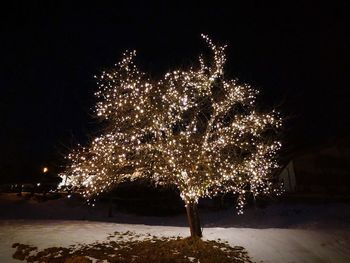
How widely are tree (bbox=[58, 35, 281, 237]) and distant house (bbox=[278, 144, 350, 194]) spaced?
20.8m

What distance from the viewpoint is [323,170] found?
3288cm

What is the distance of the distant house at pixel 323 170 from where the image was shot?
32562 millimetres

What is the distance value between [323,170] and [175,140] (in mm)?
24140

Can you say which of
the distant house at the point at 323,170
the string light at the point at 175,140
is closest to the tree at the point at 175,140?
the string light at the point at 175,140

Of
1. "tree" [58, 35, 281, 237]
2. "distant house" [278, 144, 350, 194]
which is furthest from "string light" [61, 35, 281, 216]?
"distant house" [278, 144, 350, 194]

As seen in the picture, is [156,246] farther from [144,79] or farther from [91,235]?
[144,79]

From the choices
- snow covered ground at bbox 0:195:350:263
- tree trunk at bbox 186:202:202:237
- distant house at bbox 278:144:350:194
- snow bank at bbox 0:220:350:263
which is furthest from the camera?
distant house at bbox 278:144:350:194

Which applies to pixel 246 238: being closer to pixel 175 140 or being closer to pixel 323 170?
pixel 175 140

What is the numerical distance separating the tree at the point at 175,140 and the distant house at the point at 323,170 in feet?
68.4

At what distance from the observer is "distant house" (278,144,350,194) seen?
32.6 meters

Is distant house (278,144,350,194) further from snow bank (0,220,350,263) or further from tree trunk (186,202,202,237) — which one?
tree trunk (186,202,202,237)

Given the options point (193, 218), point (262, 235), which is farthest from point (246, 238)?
point (193, 218)

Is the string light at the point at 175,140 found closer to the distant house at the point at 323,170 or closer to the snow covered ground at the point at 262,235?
the snow covered ground at the point at 262,235

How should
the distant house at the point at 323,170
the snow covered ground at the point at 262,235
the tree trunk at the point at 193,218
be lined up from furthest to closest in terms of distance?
the distant house at the point at 323,170 → the tree trunk at the point at 193,218 → the snow covered ground at the point at 262,235
